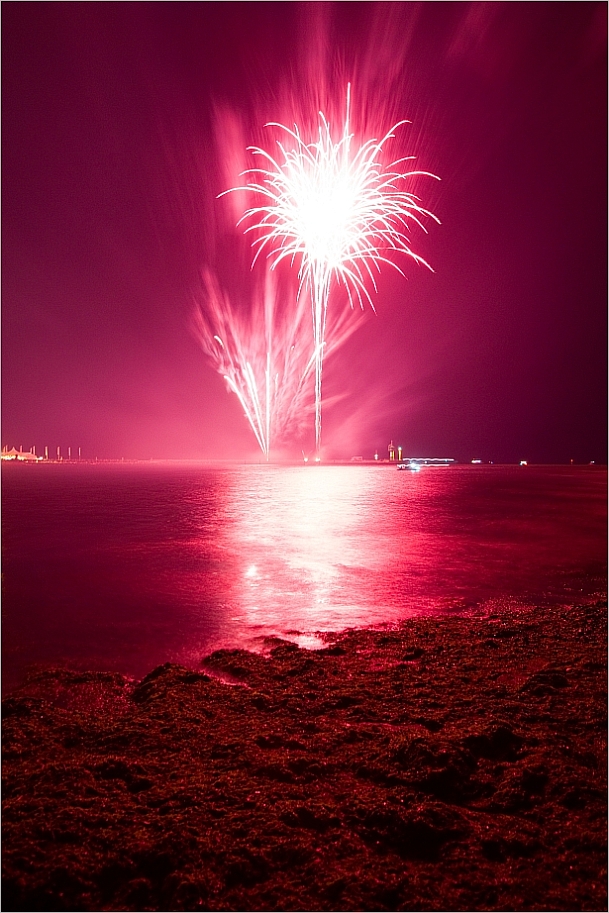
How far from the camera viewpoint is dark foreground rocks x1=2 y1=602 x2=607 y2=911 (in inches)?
173

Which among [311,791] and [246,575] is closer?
[311,791]

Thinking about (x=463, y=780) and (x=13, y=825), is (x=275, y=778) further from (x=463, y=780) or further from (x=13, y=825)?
(x=13, y=825)

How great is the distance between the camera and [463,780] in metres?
5.63

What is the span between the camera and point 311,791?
545 centimetres

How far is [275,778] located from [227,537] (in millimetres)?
19731

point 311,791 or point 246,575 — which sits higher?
point 311,791

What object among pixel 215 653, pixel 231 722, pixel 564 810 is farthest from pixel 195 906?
pixel 215 653

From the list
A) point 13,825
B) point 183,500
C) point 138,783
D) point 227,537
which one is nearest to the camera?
point 13,825

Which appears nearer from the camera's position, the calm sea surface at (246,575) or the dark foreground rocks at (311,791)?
the dark foreground rocks at (311,791)

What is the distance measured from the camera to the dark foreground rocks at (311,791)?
4.39 metres

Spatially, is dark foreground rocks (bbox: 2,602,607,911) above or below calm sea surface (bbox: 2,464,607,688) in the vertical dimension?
above

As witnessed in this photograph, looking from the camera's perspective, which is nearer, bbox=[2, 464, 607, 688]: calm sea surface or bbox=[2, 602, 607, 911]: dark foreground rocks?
bbox=[2, 602, 607, 911]: dark foreground rocks

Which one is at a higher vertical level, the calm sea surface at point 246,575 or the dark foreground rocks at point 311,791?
the dark foreground rocks at point 311,791

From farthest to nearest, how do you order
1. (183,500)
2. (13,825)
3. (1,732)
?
(183,500)
(1,732)
(13,825)
